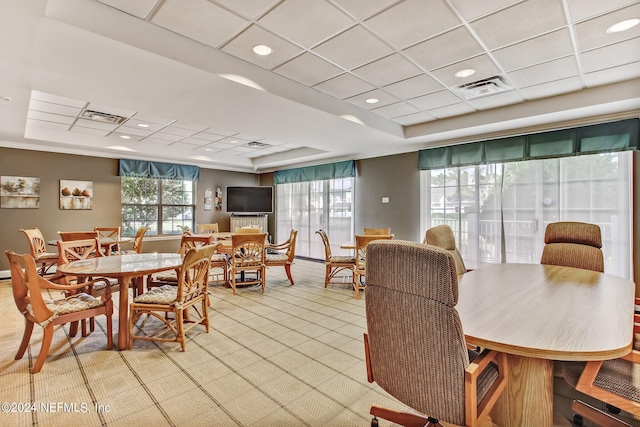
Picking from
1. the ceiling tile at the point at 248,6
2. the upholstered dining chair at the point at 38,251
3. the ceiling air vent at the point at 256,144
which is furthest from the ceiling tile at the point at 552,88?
the upholstered dining chair at the point at 38,251

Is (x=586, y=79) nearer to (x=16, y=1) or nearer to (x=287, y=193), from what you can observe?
(x=16, y=1)

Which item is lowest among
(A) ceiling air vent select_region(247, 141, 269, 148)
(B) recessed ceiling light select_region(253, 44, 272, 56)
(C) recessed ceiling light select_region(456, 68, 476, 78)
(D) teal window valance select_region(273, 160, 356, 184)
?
(D) teal window valance select_region(273, 160, 356, 184)

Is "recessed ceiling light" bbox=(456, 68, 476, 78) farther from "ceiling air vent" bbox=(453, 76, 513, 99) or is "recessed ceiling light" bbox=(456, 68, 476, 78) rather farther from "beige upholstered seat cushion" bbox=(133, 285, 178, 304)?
A: "beige upholstered seat cushion" bbox=(133, 285, 178, 304)

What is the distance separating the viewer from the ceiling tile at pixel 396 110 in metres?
4.21

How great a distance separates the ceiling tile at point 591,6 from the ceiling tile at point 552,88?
1255 mm

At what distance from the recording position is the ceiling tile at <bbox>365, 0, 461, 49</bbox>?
2.26m

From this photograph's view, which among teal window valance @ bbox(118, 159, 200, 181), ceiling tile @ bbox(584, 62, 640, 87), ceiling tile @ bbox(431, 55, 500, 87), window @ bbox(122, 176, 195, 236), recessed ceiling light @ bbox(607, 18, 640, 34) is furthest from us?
window @ bbox(122, 176, 195, 236)

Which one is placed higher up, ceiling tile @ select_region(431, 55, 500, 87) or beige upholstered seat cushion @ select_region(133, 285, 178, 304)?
ceiling tile @ select_region(431, 55, 500, 87)

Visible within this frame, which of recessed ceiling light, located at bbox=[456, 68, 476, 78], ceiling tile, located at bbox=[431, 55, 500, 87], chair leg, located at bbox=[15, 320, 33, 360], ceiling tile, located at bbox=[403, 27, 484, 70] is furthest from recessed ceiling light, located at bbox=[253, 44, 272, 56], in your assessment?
chair leg, located at bbox=[15, 320, 33, 360]

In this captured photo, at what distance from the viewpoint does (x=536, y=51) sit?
2.82m

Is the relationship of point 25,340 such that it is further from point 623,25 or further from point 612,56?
point 612,56

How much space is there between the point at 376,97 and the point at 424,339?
10.9ft

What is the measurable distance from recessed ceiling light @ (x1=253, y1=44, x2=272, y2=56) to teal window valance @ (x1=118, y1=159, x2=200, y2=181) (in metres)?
5.43

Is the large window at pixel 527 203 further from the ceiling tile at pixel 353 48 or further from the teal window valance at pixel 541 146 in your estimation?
the ceiling tile at pixel 353 48
